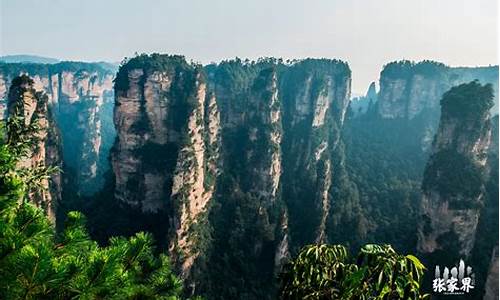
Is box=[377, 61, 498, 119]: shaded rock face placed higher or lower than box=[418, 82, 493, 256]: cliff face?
higher

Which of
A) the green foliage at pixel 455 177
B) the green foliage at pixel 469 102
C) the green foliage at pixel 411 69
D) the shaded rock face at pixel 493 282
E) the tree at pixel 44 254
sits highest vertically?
the green foliage at pixel 411 69

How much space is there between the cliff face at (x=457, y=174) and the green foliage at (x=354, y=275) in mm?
39442

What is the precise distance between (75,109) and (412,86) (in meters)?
77.3

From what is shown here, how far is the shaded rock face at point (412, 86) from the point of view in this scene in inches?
3226

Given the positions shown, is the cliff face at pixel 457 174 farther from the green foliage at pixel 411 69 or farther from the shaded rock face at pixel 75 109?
the shaded rock face at pixel 75 109

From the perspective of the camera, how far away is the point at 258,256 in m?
49.0

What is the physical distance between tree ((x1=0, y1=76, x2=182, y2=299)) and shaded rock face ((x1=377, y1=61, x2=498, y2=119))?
3223 inches

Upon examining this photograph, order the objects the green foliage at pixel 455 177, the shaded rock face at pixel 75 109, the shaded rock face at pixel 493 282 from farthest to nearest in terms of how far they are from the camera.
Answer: the shaded rock face at pixel 75 109 → the green foliage at pixel 455 177 → the shaded rock face at pixel 493 282

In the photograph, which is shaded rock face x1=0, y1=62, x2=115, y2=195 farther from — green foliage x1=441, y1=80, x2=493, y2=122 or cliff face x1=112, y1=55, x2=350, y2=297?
green foliage x1=441, y1=80, x2=493, y2=122

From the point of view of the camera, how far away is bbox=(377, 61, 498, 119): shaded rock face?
81.9 m

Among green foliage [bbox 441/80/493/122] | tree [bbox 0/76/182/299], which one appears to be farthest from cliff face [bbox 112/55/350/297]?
tree [bbox 0/76/182/299]

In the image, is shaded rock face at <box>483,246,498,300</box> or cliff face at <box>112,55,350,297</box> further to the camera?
cliff face at <box>112,55,350,297</box>

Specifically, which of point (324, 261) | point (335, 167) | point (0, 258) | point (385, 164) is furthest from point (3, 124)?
point (385, 164)

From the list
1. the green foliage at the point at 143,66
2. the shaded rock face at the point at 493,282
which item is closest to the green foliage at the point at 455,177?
the shaded rock face at the point at 493,282
